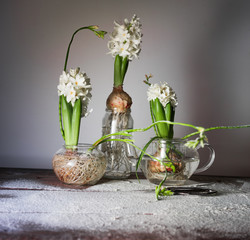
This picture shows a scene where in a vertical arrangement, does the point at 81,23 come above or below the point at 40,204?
above

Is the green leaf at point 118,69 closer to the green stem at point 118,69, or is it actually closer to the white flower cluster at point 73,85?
the green stem at point 118,69

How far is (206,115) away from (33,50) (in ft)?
2.40

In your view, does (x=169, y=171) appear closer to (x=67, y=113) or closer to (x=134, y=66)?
(x=67, y=113)

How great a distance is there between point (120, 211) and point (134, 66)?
81cm

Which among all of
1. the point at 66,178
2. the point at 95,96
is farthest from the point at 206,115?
the point at 66,178

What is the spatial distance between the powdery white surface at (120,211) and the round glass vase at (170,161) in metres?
0.06

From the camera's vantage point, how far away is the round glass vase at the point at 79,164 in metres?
0.99

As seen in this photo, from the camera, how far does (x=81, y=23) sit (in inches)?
57.4

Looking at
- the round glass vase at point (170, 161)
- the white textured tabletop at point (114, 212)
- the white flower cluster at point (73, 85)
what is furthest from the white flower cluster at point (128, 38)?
the white textured tabletop at point (114, 212)

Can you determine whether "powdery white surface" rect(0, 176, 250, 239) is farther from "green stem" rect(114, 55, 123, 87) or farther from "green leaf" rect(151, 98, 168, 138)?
"green stem" rect(114, 55, 123, 87)

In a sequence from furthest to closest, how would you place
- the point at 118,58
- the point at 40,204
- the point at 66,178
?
the point at 118,58 < the point at 66,178 < the point at 40,204

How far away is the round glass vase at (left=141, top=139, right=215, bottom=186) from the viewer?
3.34 ft

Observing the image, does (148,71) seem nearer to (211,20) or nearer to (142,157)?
(211,20)

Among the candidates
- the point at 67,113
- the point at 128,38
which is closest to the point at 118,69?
the point at 128,38
